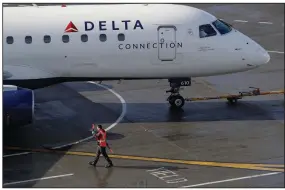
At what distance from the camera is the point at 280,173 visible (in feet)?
81.6

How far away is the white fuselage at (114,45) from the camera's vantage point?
30.3 meters

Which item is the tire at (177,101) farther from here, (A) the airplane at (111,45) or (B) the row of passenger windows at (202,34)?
(B) the row of passenger windows at (202,34)

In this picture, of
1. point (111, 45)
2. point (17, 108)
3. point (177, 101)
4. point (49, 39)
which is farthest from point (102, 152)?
point (177, 101)

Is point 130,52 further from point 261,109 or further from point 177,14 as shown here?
point 261,109

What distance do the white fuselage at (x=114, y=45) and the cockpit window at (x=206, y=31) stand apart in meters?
0.15

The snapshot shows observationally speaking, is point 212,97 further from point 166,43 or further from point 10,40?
point 10,40

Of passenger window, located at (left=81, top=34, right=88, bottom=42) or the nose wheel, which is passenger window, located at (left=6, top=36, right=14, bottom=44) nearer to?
passenger window, located at (left=81, top=34, right=88, bottom=42)

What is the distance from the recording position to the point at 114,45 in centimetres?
3050

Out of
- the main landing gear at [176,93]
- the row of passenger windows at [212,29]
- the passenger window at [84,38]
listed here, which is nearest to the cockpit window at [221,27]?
the row of passenger windows at [212,29]

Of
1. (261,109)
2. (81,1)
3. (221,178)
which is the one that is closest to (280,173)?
(221,178)

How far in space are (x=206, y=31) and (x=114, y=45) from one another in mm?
3873

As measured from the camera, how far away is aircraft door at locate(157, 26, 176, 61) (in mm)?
30562

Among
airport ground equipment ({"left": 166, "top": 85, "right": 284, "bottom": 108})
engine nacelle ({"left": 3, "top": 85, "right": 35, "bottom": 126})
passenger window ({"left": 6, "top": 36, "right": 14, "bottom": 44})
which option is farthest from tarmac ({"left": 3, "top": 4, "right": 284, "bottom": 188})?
passenger window ({"left": 6, "top": 36, "right": 14, "bottom": 44})

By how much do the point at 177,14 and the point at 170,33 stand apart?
89 cm
